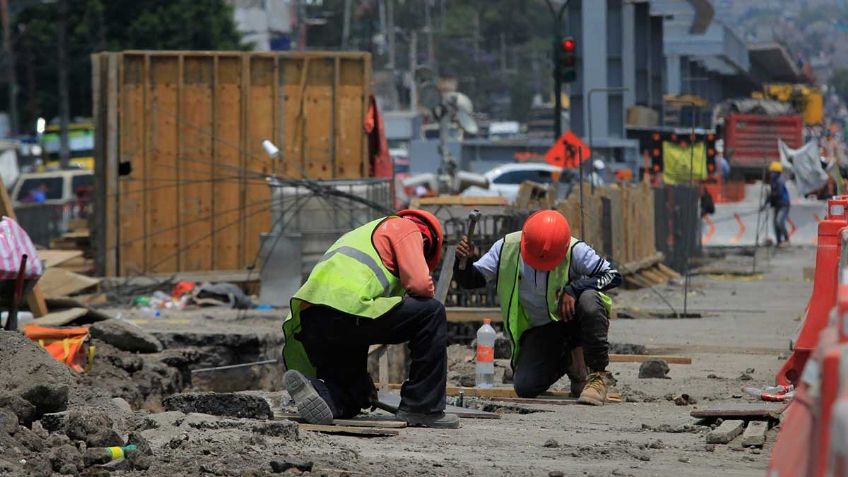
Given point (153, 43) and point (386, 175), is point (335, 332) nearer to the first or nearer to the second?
point (386, 175)

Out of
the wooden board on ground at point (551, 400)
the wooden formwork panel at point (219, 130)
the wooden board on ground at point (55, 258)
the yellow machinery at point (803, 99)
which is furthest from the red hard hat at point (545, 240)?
the yellow machinery at point (803, 99)

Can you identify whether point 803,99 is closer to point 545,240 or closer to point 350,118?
point 350,118

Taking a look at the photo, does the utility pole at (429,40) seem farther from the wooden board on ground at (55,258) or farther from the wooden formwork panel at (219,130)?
the wooden board on ground at (55,258)

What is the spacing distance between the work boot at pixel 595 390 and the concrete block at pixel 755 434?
1.81m

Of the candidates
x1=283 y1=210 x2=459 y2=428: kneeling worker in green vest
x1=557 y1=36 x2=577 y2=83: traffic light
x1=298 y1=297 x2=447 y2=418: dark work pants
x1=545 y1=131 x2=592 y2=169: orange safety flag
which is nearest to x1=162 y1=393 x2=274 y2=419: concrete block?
x1=283 y1=210 x2=459 y2=428: kneeling worker in green vest

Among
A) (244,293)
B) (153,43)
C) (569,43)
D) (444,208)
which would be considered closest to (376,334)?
(444,208)

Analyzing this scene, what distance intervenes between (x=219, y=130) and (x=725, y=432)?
1394 cm

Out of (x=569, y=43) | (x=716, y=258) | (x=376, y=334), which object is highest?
(x=569, y=43)

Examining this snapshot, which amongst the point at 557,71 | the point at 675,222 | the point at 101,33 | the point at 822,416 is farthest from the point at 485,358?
the point at 101,33

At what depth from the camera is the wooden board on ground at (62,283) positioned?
17.7 m

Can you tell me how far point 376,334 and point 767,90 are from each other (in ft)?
243

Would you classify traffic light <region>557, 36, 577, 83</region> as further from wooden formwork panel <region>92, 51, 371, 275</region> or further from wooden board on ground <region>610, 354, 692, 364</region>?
wooden board on ground <region>610, 354, 692, 364</region>

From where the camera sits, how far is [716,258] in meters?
33.3

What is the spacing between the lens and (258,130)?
2167cm
